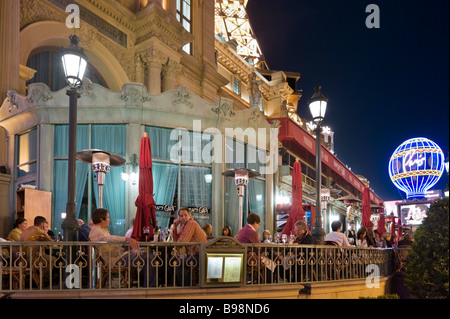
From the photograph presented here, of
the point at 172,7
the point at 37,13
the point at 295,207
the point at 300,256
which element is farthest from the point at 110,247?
the point at 172,7

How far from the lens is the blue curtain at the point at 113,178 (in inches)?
519

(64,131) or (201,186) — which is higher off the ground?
(64,131)

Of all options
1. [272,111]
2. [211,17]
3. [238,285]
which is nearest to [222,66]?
[211,17]

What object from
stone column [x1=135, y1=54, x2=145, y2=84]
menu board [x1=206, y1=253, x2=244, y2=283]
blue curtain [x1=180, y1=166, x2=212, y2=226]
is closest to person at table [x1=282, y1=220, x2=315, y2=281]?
menu board [x1=206, y1=253, x2=244, y2=283]

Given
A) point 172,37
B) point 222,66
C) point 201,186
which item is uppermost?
point 222,66

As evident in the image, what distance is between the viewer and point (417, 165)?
5494cm

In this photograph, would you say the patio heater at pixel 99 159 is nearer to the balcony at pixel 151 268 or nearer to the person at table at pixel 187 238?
the balcony at pixel 151 268

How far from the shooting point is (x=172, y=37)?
72.6ft

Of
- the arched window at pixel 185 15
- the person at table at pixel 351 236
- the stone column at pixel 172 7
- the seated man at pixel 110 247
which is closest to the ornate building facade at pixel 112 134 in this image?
the person at table at pixel 351 236

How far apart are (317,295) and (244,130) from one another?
7132 millimetres

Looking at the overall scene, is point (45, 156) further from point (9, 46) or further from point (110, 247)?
point (110, 247)

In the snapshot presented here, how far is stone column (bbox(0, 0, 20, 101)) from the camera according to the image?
14297 mm

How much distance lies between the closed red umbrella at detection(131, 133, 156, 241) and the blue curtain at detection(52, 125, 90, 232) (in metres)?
3.82

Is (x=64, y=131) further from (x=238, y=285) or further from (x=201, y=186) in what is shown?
(x=238, y=285)
